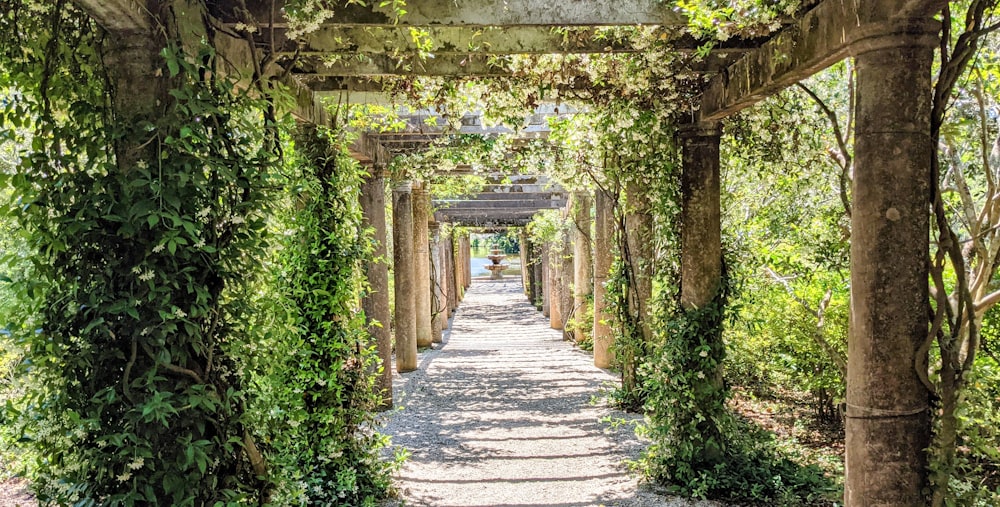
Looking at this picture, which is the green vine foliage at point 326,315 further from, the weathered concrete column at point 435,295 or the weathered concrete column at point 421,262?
the weathered concrete column at point 435,295

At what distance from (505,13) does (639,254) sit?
15.1 feet

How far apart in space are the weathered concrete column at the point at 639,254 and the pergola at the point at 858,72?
217 cm

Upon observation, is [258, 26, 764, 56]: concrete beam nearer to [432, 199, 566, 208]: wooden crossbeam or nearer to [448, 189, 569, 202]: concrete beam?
[448, 189, 569, 202]: concrete beam

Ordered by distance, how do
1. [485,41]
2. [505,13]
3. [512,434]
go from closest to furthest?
[505,13]
[485,41]
[512,434]

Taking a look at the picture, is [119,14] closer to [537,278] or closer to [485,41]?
[485,41]

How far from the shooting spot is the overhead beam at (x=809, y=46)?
2383mm

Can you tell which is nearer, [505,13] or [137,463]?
[137,463]

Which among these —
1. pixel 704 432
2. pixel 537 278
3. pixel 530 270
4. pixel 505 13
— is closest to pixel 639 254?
pixel 704 432

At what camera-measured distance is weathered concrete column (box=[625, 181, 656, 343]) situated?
22.8 ft

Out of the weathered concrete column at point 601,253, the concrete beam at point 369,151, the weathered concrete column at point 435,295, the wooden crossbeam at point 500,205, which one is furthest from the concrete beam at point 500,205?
the concrete beam at point 369,151

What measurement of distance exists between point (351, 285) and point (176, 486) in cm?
242

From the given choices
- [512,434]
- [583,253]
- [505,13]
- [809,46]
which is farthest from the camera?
[583,253]

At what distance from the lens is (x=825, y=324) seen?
6.48m

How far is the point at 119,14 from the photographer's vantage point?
2.15 m
